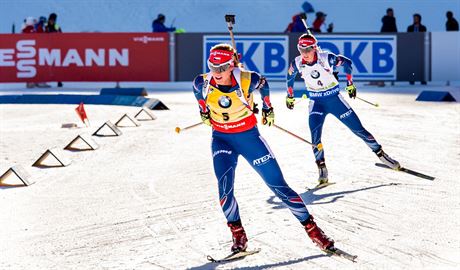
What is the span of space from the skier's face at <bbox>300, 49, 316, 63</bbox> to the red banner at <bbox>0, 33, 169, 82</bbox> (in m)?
16.2

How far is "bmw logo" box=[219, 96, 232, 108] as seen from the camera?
8570 millimetres

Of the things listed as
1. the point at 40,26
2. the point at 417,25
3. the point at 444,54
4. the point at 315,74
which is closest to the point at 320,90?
the point at 315,74

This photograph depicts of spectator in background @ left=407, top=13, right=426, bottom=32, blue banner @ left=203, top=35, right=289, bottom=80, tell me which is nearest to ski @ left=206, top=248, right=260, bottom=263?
blue banner @ left=203, top=35, right=289, bottom=80

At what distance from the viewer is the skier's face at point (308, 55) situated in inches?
470

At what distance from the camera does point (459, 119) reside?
768 inches

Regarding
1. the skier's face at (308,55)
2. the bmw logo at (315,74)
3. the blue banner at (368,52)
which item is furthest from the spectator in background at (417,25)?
the skier's face at (308,55)

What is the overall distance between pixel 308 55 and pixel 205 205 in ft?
8.53

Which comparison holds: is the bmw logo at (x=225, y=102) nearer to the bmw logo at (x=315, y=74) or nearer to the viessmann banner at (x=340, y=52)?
the bmw logo at (x=315, y=74)

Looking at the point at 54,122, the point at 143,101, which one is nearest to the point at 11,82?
the point at 143,101

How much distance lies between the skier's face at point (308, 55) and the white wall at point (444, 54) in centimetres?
1650

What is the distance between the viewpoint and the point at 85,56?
92.2 feet

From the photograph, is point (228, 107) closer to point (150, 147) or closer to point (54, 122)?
point (150, 147)

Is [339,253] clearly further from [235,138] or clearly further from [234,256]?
[235,138]

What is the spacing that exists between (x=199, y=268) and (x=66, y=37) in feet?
68.8
